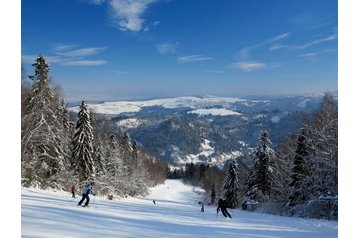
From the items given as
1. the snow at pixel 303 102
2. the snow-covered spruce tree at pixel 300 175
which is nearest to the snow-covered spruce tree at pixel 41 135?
the snow at pixel 303 102

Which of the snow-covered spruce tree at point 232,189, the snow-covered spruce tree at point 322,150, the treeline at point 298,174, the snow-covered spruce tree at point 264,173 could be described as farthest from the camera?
the snow-covered spruce tree at point 232,189

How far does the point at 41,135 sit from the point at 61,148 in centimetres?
1198

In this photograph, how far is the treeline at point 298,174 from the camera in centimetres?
1723

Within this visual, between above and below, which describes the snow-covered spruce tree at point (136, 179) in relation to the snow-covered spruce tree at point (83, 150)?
below

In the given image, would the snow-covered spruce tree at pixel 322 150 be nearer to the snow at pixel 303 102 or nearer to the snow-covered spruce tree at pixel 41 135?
the snow at pixel 303 102

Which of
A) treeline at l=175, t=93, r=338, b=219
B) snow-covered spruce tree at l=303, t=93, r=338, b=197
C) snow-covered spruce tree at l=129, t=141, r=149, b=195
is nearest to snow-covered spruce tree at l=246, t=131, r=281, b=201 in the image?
treeline at l=175, t=93, r=338, b=219

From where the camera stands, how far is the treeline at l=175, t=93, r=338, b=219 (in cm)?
1723

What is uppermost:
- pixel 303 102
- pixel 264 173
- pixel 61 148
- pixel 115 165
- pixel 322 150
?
pixel 303 102

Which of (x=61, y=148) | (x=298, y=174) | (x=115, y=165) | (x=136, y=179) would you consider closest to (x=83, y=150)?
(x=61, y=148)

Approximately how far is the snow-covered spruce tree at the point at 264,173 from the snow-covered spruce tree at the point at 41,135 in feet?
56.7

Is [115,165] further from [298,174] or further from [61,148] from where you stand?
[298,174]

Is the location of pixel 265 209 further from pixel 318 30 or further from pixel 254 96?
pixel 318 30

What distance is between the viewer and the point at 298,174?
2675 centimetres
